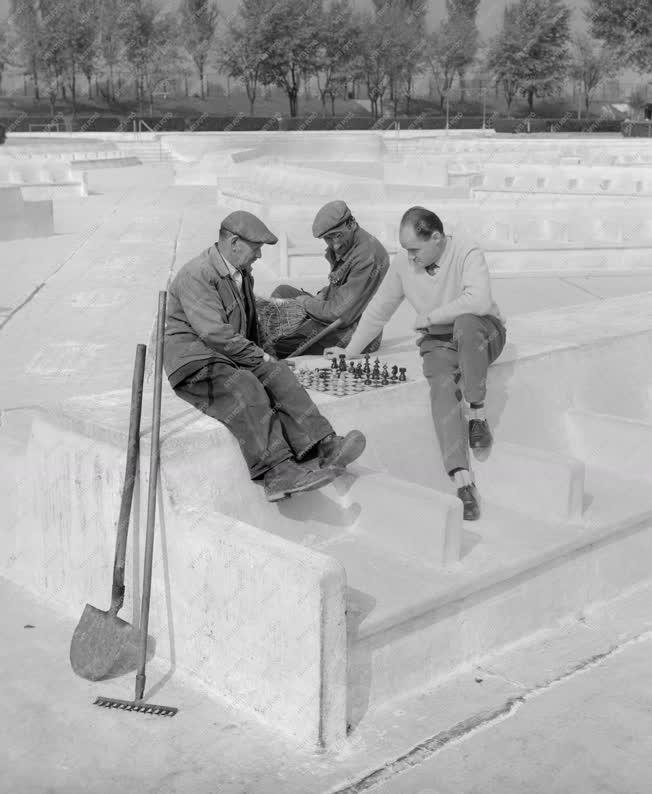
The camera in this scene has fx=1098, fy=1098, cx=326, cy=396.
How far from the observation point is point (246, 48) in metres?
75.0

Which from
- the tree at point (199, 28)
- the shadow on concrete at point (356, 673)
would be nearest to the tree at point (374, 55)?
the tree at point (199, 28)

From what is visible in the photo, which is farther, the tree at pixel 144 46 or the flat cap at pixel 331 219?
the tree at pixel 144 46

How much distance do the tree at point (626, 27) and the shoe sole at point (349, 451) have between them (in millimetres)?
66299

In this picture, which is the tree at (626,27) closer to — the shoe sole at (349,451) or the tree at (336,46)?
the tree at (336,46)

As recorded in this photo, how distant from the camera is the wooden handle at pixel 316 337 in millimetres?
6492

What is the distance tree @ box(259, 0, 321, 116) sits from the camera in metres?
74.4

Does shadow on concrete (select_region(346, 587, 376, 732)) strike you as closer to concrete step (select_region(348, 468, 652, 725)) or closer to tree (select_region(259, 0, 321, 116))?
concrete step (select_region(348, 468, 652, 725))

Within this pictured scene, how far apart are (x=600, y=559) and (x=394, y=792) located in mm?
1968

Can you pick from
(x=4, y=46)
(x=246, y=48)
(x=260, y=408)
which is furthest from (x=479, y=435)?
(x=4, y=46)

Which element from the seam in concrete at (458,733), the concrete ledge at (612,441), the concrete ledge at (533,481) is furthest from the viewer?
the concrete ledge at (612,441)

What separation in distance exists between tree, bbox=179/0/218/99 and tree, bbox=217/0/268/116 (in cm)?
600

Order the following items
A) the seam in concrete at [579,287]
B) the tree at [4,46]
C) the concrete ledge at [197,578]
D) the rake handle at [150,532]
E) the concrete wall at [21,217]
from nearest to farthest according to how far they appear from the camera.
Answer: the concrete ledge at [197,578]
the rake handle at [150,532]
the seam in concrete at [579,287]
the concrete wall at [21,217]
the tree at [4,46]

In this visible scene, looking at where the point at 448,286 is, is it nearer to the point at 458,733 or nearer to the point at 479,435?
the point at 479,435

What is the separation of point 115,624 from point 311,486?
38.3 inches
